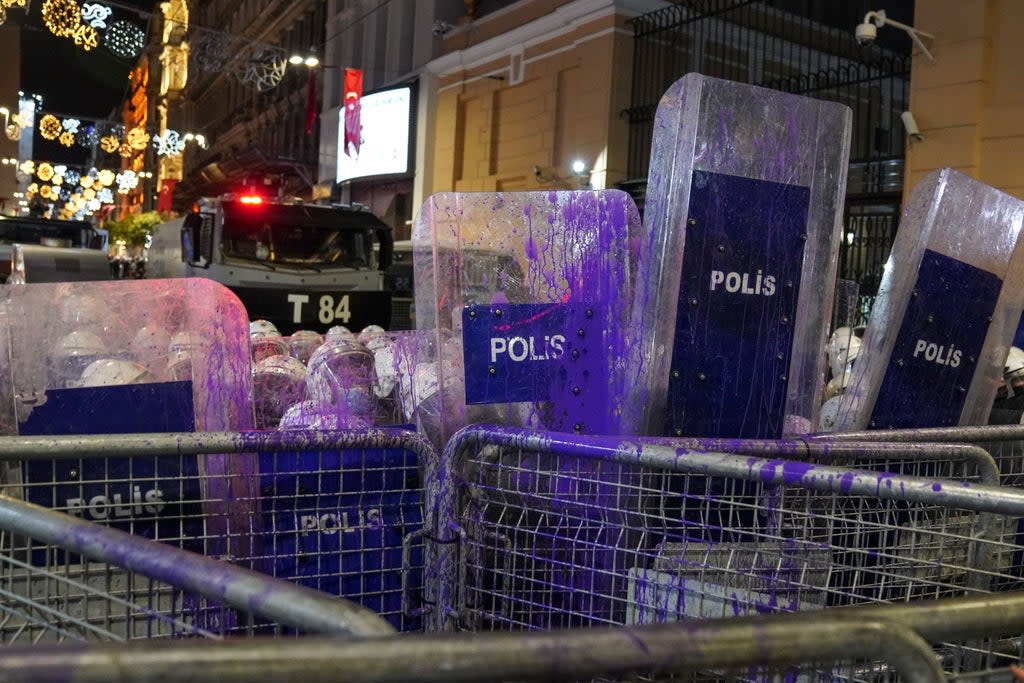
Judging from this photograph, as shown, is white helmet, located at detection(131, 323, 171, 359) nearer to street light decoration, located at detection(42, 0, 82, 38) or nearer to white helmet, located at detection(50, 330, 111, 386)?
white helmet, located at detection(50, 330, 111, 386)

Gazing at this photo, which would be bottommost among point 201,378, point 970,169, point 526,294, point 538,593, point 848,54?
point 538,593

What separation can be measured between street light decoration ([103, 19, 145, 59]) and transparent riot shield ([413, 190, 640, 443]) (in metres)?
12.8

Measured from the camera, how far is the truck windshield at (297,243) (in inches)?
425

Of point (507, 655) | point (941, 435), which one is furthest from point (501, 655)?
point (941, 435)

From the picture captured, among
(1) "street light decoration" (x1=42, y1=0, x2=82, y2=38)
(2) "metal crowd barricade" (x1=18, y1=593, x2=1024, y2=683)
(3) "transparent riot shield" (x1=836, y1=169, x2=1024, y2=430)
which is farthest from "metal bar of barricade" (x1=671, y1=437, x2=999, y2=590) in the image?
(1) "street light decoration" (x1=42, y1=0, x2=82, y2=38)

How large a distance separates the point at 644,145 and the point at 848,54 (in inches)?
118

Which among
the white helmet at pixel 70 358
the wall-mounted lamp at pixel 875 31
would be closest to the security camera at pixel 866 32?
the wall-mounted lamp at pixel 875 31

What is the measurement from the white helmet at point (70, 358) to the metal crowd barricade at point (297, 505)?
0.31 m

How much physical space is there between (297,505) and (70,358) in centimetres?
75

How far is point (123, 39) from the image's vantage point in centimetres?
1422

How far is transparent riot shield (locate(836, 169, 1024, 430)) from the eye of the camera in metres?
3.33

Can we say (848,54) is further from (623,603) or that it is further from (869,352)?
(623,603)

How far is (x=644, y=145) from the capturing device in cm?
1495

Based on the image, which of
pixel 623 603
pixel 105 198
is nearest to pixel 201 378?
pixel 623 603
